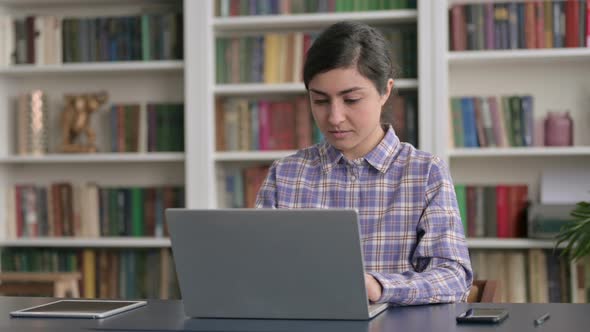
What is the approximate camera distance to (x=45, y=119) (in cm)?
391

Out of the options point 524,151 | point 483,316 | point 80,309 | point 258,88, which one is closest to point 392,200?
point 483,316

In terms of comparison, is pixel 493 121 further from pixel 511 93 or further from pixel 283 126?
pixel 283 126

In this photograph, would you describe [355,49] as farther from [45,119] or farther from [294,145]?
[45,119]

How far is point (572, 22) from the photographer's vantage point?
3428 millimetres

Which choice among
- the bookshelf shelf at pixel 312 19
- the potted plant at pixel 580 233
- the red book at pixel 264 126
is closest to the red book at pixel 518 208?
the potted plant at pixel 580 233

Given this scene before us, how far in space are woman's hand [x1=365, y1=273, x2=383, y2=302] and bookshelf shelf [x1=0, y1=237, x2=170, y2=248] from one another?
2.26 m

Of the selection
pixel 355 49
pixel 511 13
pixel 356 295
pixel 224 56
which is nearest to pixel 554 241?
pixel 511 13

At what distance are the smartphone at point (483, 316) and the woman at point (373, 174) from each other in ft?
0.71

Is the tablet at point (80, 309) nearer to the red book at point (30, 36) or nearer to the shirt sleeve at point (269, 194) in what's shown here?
the shirt sleeve at point (269, 194)

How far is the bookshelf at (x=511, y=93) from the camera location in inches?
135

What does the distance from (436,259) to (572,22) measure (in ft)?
6.58

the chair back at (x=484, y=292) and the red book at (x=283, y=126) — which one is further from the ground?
the red book at (x=283, y=126)

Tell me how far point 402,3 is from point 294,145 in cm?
74

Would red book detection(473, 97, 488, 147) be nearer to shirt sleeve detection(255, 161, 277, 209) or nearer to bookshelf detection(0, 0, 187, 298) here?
bookshelf detection(0, 0, 187, 298)
